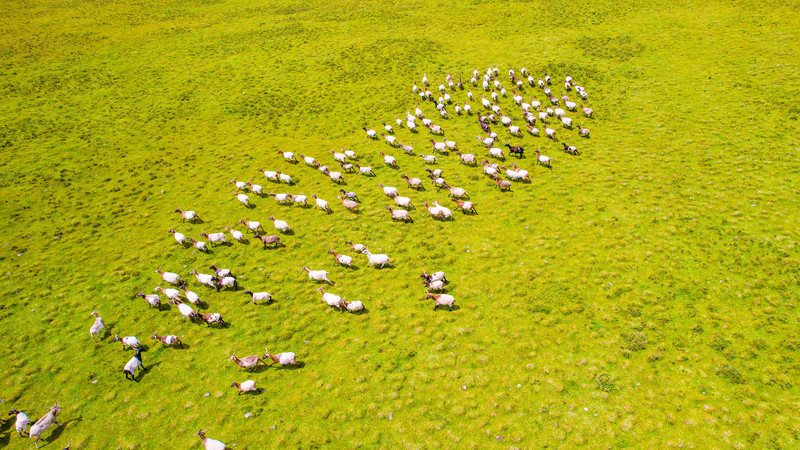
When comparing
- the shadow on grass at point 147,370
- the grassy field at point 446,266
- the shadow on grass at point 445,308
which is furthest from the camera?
the shadow on grass at point 445,308

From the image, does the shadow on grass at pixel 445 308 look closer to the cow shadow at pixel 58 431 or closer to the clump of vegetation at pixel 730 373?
the clump of vegetation at pixel 730 373

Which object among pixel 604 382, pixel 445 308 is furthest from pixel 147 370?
pixel 604 382

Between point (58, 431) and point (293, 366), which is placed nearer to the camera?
point (58, 431)

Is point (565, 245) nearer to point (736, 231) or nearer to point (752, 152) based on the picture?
point (736, 231)

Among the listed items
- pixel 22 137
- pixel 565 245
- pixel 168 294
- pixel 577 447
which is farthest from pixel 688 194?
pixel 22 137

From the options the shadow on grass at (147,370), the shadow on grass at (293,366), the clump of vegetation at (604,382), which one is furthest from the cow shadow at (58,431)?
the clump of vegetation at (604,382)

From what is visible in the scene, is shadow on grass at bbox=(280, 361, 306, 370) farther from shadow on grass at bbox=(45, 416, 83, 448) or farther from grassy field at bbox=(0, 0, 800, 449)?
shadow on grass at bbox=(45, 416, 83, 448)

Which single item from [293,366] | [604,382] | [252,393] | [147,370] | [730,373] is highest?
[730,373]

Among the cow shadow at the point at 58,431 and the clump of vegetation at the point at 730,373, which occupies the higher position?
the clump of vegetation at the point at 730,373

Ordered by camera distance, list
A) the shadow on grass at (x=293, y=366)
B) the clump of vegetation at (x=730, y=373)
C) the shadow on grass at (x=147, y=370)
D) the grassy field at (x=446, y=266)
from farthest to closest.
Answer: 1. the shadow on grass at (x=147, y=370)
2. the shadow on grass at (x=293, y=366)
3. the grassy field at (x=446, y=266)
4. the clump of vegetation at (x=730, y=373)

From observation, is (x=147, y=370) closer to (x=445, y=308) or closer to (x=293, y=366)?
(x=293, y=366)
